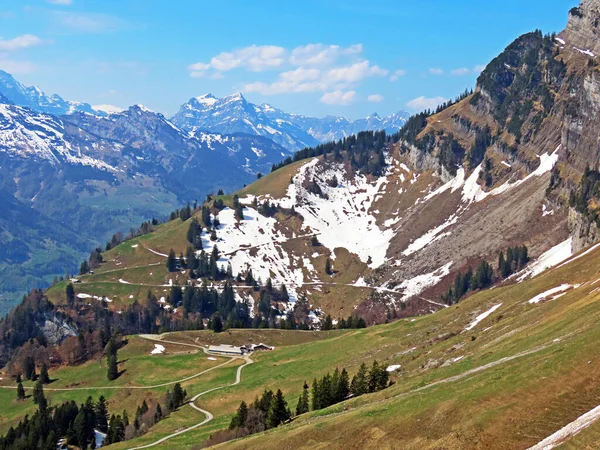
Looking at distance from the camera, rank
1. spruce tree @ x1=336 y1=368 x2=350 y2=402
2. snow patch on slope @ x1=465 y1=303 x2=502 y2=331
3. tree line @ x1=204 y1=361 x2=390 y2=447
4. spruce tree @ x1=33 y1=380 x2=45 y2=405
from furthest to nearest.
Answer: spruce tree @ x1=33 y1=380 x2=45 y2=405 < snow patch on slope @ x1=465 y1=303 x2=502 y2=331 < spruce tree @ x1=336 y1=368 x2=350 y2=402 < tree line @ x1=204 y1=361 x2=390 y2=447

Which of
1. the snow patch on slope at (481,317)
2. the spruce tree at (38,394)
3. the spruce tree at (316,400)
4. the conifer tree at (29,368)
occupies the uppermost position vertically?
the snow patch on slope at (481,317)

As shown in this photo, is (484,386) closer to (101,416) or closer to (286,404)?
(286,404)

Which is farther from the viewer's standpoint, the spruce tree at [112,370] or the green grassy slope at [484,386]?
the spruce tree at [112,370]

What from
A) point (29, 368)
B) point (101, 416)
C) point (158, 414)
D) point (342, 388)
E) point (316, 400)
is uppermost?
point (342, 388)

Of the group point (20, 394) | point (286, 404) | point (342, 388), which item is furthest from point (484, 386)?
point (20, 394)

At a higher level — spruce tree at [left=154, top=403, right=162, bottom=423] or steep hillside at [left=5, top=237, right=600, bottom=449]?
steep hillside at [left=5, top=237, right=600, bottom=449]

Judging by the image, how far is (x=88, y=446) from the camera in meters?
118

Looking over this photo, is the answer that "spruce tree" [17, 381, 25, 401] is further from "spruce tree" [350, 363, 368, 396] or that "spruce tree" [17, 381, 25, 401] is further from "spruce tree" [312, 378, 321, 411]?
"spruce tree" [350, 363, 368, 396]

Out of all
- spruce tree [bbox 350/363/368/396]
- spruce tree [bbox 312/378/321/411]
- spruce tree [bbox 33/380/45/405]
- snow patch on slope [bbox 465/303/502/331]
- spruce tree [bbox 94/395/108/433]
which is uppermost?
snow patch on slope [bbox 465/303/502/331]

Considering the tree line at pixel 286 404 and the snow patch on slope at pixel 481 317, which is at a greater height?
the snow patch on slope at pixel 481 317

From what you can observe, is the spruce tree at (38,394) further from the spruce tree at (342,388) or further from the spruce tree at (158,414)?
the spruce tree at (342,388)

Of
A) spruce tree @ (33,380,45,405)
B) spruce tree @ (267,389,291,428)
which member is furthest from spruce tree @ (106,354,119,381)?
spruce tree @ (267,389,291,428)

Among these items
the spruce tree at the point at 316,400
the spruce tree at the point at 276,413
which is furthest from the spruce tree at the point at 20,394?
the spruce tree at the point at 276,413

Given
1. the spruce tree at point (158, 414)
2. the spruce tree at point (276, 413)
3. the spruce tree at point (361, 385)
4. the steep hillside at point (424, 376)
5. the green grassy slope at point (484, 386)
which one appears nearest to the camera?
the green grassy slope at point (484, 386)
